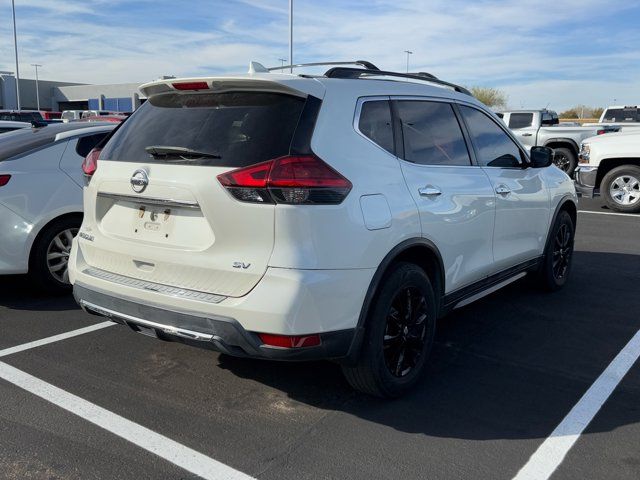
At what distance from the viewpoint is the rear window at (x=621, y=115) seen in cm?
1972

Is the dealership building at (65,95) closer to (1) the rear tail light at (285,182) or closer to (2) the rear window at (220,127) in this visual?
(2) the rear window at (220,127)

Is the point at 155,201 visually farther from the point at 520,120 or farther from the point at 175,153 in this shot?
the point at 520,120

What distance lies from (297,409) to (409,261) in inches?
41.9

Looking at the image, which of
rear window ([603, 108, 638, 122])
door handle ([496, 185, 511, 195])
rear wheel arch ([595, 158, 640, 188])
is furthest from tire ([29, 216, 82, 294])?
rear window ([603, 108, 638, 122])

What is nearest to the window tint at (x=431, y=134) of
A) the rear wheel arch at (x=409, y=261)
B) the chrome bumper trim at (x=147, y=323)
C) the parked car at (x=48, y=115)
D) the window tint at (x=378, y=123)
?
the window tint at (x=378, y=123)

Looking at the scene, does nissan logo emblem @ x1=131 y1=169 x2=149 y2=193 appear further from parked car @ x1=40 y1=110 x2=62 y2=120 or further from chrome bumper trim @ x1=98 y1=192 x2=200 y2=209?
parked car @ x1=40 y1=110 x2=62 y2=120

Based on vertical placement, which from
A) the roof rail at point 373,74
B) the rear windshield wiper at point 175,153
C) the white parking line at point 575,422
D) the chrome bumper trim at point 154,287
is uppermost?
the roof rail at point 373,74

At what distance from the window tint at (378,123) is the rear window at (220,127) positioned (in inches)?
17.1

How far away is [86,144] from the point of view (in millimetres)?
5770

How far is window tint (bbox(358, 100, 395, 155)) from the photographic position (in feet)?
11.2

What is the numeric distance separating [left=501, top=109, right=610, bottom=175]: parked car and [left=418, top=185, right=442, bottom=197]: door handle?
13771 millimetres

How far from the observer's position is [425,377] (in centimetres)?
395

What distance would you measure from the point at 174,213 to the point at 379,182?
108 centimetres

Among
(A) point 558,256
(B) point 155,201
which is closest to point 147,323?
(B) point 155,201
